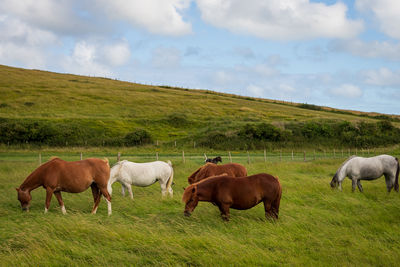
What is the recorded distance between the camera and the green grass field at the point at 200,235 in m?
6.37

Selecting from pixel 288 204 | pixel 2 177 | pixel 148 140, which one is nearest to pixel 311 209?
pixel 288 204

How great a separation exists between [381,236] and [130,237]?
564 cm

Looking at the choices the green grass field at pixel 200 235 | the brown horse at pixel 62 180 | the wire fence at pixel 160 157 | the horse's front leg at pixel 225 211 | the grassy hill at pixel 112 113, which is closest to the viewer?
the green grass field at pixel 200 235

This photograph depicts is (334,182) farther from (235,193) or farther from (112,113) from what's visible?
(112,113)

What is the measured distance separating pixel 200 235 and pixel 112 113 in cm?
5871

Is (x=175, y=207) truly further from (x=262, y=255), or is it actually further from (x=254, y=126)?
(x=254, y=126)

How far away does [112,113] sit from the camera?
63.5 meters

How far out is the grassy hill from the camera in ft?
164

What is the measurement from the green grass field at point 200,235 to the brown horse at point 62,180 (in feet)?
1.69

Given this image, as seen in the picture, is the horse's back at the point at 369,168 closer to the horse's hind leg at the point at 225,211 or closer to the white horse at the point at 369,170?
the white horse at the point at 369,170

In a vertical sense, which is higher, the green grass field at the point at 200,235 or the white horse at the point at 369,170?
the white horse at the point at 369,170

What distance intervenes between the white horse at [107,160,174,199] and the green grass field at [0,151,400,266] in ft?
3.84

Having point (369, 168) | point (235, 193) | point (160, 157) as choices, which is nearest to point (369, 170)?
point (369, 168)

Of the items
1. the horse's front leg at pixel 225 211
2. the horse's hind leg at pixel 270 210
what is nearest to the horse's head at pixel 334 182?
the horse's hind leg at pixel 270 210
